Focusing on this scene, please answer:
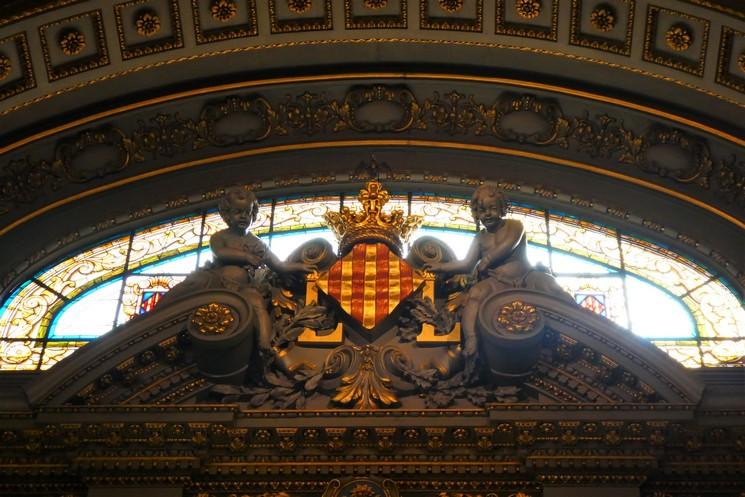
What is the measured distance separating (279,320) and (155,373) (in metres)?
1.18

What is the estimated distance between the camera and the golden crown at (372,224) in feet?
43.6

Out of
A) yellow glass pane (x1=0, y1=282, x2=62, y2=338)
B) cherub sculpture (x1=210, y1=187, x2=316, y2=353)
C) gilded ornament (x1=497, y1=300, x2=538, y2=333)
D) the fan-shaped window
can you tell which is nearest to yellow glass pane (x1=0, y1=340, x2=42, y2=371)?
the fan-shaped window

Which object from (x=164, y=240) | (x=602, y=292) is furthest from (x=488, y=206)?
(x=164, y=240)

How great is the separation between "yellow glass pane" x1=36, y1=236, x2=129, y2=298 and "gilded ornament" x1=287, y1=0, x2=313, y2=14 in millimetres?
3057

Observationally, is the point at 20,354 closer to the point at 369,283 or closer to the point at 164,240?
the point at 164,240

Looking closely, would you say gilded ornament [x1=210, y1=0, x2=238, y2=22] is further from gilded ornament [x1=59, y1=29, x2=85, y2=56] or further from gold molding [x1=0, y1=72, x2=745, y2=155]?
gilded ornament [x1=59, y1=29, x2=85, y2=56]

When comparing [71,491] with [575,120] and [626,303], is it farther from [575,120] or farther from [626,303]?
[575,120]

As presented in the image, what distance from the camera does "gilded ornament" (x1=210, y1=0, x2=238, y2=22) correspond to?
15242mm

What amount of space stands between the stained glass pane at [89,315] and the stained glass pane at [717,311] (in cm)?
578

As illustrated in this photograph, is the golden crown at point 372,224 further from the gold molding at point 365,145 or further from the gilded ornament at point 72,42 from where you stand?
the gilded ornament at point 72,42

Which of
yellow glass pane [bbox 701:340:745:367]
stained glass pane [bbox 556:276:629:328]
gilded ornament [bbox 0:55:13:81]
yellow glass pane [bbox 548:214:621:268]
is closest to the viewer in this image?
yellow glass pane [bbox 701:340:745:367]

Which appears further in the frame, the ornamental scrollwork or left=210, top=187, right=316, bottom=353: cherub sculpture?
the ornamental scrollwork

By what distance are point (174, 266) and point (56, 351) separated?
1.70m

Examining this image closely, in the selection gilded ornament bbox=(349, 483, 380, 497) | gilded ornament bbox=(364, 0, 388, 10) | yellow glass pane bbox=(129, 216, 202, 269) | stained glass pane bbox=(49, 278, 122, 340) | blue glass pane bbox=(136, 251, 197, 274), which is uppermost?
gilded ornament bbox=(364, 0, 388, 10)
